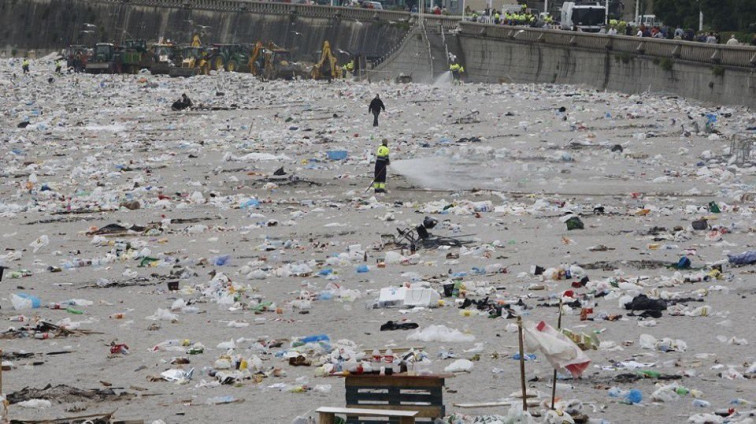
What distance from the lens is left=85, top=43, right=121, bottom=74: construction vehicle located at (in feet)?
246

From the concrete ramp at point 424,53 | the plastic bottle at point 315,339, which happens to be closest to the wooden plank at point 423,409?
the plastic bottle at point 315,339

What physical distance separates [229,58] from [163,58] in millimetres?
4187

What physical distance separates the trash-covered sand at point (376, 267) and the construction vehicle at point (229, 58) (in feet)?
138

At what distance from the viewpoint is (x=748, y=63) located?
117ft

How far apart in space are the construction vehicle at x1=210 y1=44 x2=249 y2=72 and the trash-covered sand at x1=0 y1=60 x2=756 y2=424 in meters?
42.0

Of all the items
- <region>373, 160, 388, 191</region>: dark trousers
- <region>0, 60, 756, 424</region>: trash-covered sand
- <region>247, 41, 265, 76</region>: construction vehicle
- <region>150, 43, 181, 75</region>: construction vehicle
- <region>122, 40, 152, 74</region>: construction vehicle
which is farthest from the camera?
<region>122, 40, 152, 74</region>: construction vehicle

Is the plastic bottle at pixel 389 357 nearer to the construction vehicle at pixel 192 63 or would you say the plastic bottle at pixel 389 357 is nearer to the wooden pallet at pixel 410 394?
the wooden pallet at pixel 410 394

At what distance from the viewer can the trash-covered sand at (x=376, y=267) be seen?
10383 millimetres

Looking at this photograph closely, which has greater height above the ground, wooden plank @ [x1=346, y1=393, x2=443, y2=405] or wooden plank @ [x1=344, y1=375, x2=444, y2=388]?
wooden plank @ [x1=344, y1=375, x2=444, y2=388]

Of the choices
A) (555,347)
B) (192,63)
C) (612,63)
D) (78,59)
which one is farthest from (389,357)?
(78,59)

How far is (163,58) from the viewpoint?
78562 mm

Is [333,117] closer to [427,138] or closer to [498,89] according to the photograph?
[427,138]

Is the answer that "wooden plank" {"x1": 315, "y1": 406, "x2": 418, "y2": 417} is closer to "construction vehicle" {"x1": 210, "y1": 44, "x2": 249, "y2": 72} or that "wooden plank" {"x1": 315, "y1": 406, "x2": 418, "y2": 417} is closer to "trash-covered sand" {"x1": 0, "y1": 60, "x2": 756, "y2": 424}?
"trash-covered sand" {"x1": 0, "y1": 60, "x2": 756, "y2": 424}

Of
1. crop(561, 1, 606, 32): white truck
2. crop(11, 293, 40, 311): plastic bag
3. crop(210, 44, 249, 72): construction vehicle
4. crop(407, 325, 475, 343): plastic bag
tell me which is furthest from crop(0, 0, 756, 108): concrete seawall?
crop(407, 325, 475, 343): plastic bag
